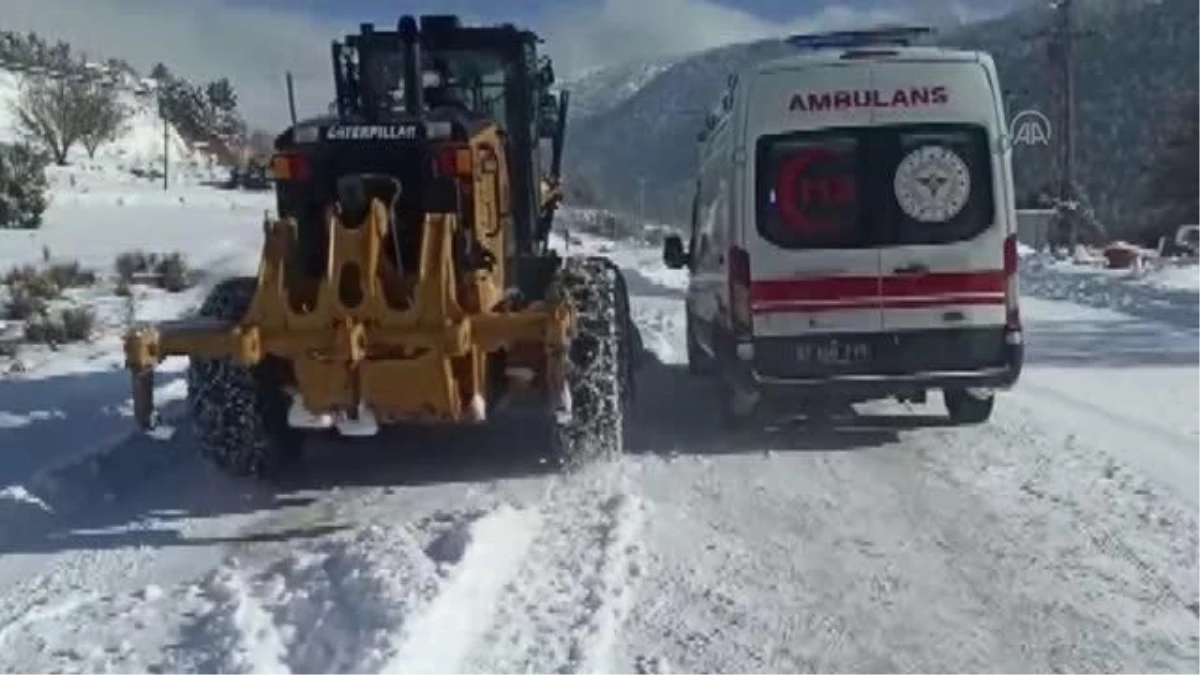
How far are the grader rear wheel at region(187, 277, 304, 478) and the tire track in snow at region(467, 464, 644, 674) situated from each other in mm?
1812

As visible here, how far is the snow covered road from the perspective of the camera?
6.01m

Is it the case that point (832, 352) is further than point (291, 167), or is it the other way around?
point (832, 352)

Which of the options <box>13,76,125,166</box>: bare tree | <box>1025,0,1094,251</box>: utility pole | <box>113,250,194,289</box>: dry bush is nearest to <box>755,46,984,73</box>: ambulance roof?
<box>113,250,194,289</box>: dry bush

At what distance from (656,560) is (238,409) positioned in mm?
3084

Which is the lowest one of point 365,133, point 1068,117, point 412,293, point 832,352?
point 832,352

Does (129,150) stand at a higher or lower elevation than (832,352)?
higher

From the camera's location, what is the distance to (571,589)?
6.75 metres

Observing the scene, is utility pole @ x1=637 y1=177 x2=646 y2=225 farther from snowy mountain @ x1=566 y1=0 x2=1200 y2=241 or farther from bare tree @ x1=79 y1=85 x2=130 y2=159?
bare tree @ x1=79 y1=85 x2=130 y2=159

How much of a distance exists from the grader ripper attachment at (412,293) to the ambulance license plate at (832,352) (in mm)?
1194

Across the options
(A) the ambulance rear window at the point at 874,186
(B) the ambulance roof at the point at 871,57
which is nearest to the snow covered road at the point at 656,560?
(A) the ambulance rear window at the point at 874,186

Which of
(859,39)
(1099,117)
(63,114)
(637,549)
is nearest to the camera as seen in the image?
(637,549)

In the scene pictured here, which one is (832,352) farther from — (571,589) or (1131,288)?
(1131,288)

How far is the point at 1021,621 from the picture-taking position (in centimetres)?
638

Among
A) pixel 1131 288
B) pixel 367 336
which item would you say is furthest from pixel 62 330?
pixel 1131 288
